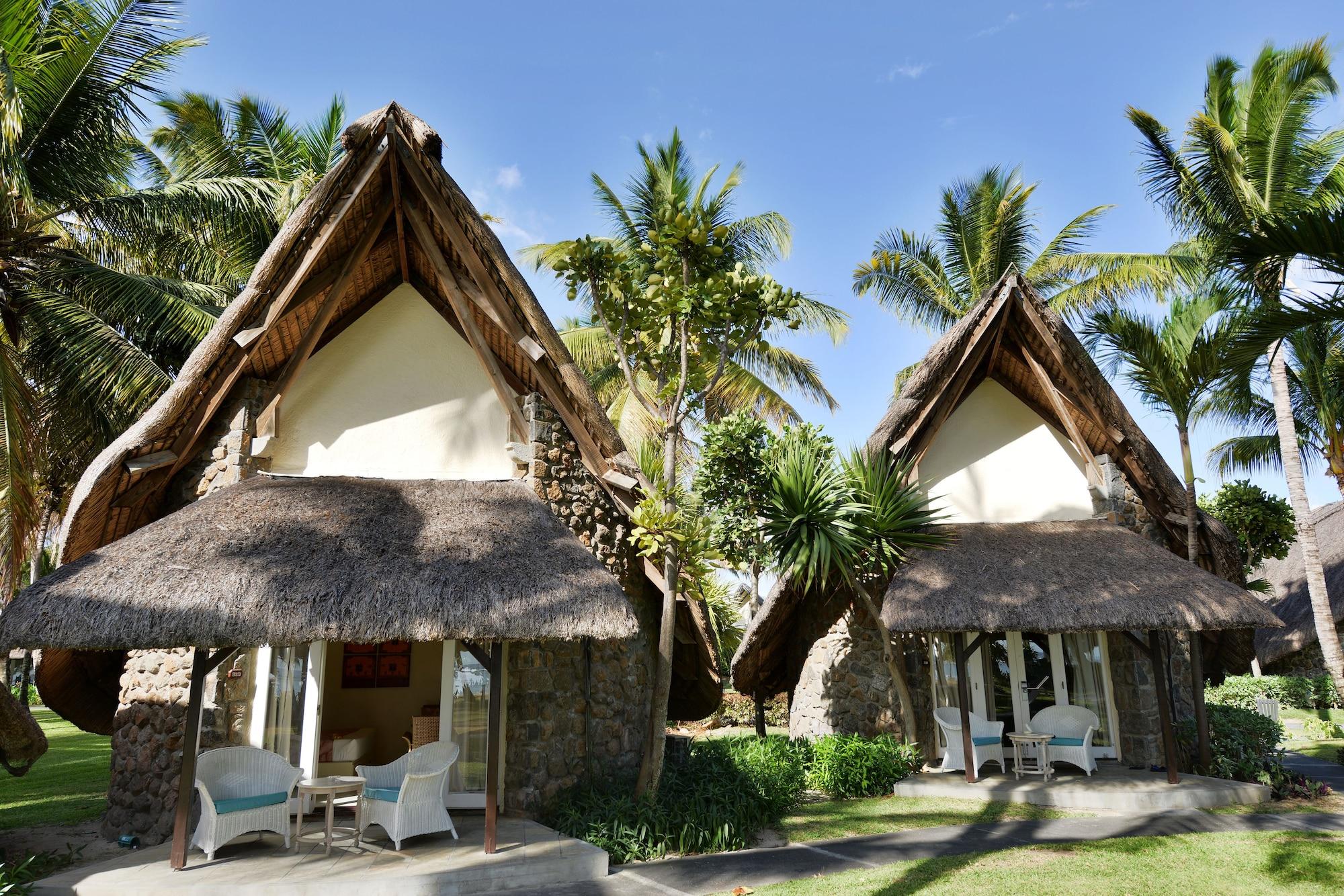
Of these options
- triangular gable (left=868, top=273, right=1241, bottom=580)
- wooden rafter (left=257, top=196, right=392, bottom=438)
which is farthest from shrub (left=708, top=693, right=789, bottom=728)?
wooden rafter (left=257, top=196, right=392, bottom=438)

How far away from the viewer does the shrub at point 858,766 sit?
10.1m

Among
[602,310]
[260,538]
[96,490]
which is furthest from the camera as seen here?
[602,310]

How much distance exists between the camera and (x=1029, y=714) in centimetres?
1120

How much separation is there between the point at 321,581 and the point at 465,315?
3.51 m

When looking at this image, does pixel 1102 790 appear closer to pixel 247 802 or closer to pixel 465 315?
pixel 247 802

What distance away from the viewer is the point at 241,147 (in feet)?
57.6

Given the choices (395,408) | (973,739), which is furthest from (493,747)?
(973,739)

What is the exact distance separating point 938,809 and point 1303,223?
699 centimetres

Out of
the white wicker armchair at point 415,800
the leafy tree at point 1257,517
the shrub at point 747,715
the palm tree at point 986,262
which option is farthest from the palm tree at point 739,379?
the white wicker armchair at point 415,800

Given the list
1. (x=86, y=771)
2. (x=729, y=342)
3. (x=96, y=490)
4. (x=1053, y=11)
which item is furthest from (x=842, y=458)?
(x=86, y=771)

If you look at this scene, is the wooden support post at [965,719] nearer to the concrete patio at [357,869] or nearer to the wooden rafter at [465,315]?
the concrete patio at [357,869]

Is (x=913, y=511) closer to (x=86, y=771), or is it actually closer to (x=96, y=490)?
(x=96, y=490)

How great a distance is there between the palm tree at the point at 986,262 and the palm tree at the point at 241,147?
1339 cm

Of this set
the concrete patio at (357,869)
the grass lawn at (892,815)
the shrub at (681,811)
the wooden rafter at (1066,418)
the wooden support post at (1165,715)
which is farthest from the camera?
the wooden rafter at (1066,418)
